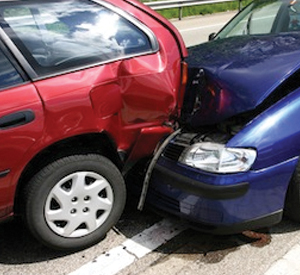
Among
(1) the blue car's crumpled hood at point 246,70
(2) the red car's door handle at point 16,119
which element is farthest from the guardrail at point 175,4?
(2) the red car's door handle at point 16,119

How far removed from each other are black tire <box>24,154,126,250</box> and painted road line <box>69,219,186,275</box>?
16 cm

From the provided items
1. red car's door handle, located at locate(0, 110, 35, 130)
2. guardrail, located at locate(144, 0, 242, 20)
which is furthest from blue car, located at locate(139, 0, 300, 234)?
guardrail, located at locate(144, 0, 242, 20)

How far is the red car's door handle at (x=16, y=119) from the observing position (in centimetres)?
258

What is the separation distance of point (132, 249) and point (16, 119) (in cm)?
112

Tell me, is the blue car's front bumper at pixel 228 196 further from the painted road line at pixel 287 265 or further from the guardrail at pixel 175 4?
the guardrail at pixel 175 4

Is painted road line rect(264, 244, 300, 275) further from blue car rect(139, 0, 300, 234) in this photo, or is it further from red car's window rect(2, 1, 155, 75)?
red car's window rect(2, 1, 155, 75)

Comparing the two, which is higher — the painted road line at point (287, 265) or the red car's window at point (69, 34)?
the red car's window at point (69, 34)

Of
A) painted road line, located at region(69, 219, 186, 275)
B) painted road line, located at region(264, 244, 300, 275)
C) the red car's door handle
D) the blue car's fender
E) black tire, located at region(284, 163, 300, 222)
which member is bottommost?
painted road line, located at region(264, 244, 300, 275)

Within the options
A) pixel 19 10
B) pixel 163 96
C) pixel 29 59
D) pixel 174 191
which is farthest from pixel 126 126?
pixel 19 10

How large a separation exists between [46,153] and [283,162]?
4.71 feet

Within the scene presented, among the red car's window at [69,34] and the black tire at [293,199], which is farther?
the black tire at [293,199]

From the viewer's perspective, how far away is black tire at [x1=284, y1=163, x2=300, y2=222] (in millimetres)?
3016

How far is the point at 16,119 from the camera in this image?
260cm

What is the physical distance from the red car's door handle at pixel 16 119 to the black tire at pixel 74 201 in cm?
33
